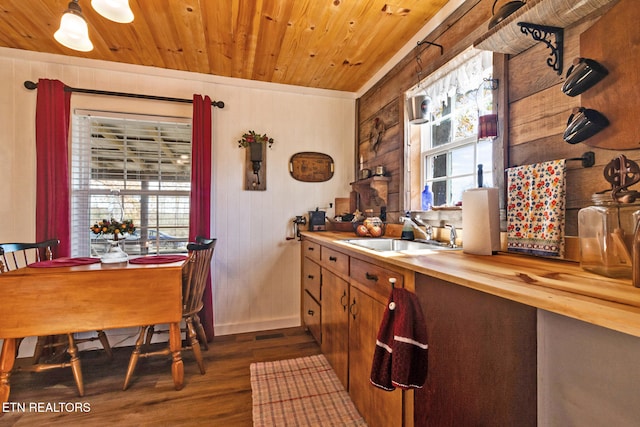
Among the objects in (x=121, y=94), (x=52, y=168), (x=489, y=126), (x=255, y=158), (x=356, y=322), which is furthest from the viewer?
(x=255, y=158)

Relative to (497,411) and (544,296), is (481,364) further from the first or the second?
(544,296)

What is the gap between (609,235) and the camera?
87 cm

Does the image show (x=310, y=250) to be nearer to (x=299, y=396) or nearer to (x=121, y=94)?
→ (x=299, y=396)

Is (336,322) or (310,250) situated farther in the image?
(310,250)

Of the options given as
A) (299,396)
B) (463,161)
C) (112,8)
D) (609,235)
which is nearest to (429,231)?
(463,161)

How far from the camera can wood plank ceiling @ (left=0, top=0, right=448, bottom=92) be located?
1.81 m

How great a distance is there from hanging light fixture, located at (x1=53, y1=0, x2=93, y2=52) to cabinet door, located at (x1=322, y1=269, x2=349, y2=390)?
77.6 inches

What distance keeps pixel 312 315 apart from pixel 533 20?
2.33 metres

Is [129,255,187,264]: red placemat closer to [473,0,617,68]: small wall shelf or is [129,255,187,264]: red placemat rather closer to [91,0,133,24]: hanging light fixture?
[91,0,133,24]: hanging light fixture

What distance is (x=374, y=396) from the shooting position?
1.36 meters

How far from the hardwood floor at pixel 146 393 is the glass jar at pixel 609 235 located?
5.76ft

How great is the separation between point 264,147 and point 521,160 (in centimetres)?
218

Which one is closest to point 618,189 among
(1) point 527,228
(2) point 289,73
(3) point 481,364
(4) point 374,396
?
(1) point 527,228

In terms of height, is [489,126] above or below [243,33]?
below
